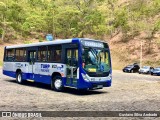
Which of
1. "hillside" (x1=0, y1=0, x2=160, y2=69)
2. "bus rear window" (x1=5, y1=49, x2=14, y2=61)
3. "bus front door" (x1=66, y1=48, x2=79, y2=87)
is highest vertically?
"hillside" (x1=0, y1=0, x2=160, y2=69)

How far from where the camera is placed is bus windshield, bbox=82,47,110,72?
15.4 metres

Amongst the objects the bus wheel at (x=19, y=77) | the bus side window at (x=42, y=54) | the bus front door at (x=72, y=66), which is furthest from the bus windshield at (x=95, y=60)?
the bus wheel at (x=19, y=77)

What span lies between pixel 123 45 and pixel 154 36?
7.35 m

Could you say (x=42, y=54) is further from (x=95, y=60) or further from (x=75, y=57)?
(x=95, y=60)

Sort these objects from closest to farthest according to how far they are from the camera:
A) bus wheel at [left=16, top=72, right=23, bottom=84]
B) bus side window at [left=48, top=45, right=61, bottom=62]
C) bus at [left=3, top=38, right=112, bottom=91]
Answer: bus at [left=3, top=38, right=112, bottom=91], bus side window at [left=48, top=45, right=61, bottom=62], bus wheel at [left=16, top=72, right=23, bottom=84]

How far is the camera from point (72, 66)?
15.7 meters

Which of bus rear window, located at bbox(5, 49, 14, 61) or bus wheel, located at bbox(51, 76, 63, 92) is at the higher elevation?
bus rear window, located at bbox(5, 49, 14, 61)

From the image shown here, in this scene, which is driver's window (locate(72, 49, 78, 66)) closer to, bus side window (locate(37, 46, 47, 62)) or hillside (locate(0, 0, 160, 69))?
bus side window (locate(37, 46, 47, 62))

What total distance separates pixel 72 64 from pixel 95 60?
1263 millimetres

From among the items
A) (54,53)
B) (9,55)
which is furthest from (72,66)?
(9,55)

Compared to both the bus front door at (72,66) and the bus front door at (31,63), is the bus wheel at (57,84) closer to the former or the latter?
A: the bus front door at (72,66)

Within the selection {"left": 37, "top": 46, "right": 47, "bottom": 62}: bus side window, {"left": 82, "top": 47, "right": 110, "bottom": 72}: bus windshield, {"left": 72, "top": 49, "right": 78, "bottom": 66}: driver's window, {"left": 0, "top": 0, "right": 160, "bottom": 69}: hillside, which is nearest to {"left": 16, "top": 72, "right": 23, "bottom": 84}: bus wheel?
{"left": 37, "top": 46, "right": 47, "bottom": 62}: bus side window

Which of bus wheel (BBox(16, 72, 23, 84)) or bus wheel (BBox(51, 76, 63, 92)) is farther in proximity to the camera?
bus wheel (BBox(16, 72, 23, 84))

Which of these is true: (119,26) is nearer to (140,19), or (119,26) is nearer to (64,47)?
(140,19)
